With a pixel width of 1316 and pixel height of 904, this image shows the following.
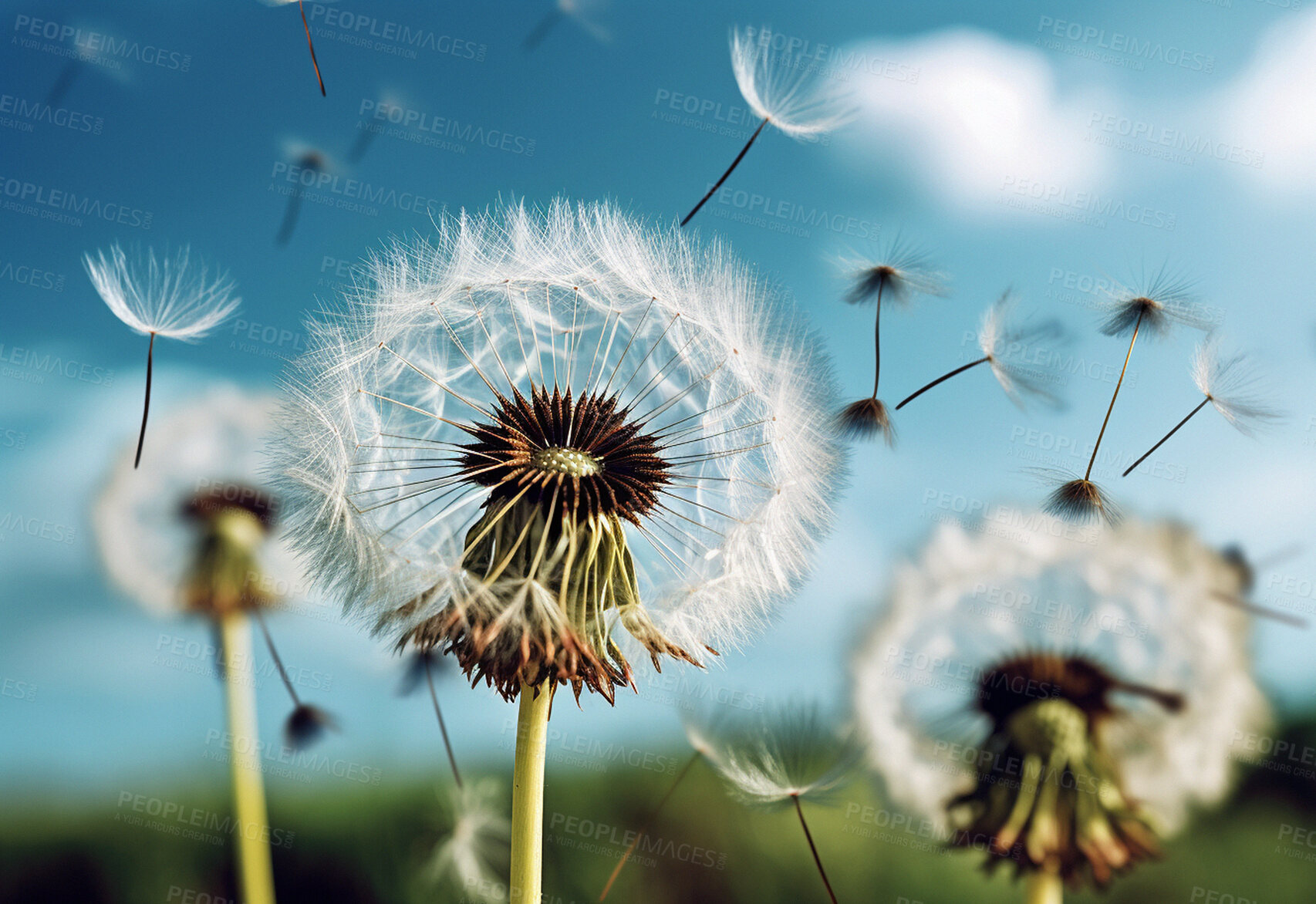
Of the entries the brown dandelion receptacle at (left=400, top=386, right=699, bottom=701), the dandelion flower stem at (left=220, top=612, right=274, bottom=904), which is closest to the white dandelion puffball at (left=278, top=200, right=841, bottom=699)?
the brown dandelion receptacle at (left=400, top=386, right=699, bottom=701)

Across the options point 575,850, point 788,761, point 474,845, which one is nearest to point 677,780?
point 575,850

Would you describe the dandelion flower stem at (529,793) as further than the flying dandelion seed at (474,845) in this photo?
No

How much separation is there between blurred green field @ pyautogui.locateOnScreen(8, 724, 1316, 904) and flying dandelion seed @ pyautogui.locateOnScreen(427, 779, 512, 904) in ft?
0.26

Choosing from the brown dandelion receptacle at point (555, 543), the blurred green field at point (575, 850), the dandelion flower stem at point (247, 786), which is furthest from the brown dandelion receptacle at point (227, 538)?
the brown dandelion receptacle at point (555, 543)

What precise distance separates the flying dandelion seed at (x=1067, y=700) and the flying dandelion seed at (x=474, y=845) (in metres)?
2.79

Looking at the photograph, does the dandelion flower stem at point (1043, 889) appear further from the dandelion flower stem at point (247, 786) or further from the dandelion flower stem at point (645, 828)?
the dandelion flower stem at point (247, 786)

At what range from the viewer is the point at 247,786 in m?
4.34

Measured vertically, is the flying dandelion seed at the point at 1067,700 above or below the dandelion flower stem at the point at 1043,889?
above

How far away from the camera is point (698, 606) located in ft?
9.98

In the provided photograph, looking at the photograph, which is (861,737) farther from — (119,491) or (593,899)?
(119,491)

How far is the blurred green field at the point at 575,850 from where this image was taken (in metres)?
3.99

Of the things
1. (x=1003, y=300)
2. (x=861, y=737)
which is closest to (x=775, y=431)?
(x=1003, y=300)

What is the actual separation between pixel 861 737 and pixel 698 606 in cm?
125

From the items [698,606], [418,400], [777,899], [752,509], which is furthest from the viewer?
[777,899]
